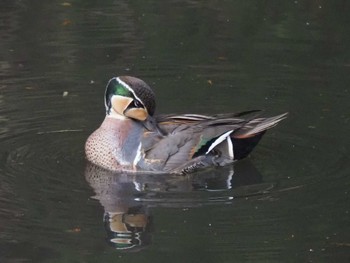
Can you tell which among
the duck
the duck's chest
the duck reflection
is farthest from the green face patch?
the duck reflection

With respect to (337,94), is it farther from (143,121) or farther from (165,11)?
(165,11)

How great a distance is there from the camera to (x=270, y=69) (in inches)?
502

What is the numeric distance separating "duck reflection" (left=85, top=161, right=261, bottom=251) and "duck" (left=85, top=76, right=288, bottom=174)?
88mm

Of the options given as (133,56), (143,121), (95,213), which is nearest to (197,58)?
(133,56)

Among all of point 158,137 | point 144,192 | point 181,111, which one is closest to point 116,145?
point 158,137

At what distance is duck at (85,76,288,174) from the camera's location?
33.5 feet

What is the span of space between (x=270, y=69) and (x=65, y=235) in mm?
4609

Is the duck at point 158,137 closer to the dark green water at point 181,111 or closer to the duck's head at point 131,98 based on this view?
the duck's head at point 131,98

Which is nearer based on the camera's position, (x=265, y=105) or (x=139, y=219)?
(x=139, y=219)

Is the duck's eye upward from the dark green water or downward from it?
upward

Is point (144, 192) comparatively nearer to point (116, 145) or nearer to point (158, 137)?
point (158, 137)

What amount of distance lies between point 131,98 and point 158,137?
41 cm

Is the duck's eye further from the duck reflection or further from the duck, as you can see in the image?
the duck reflection

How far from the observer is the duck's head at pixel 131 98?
1033 centimetres
